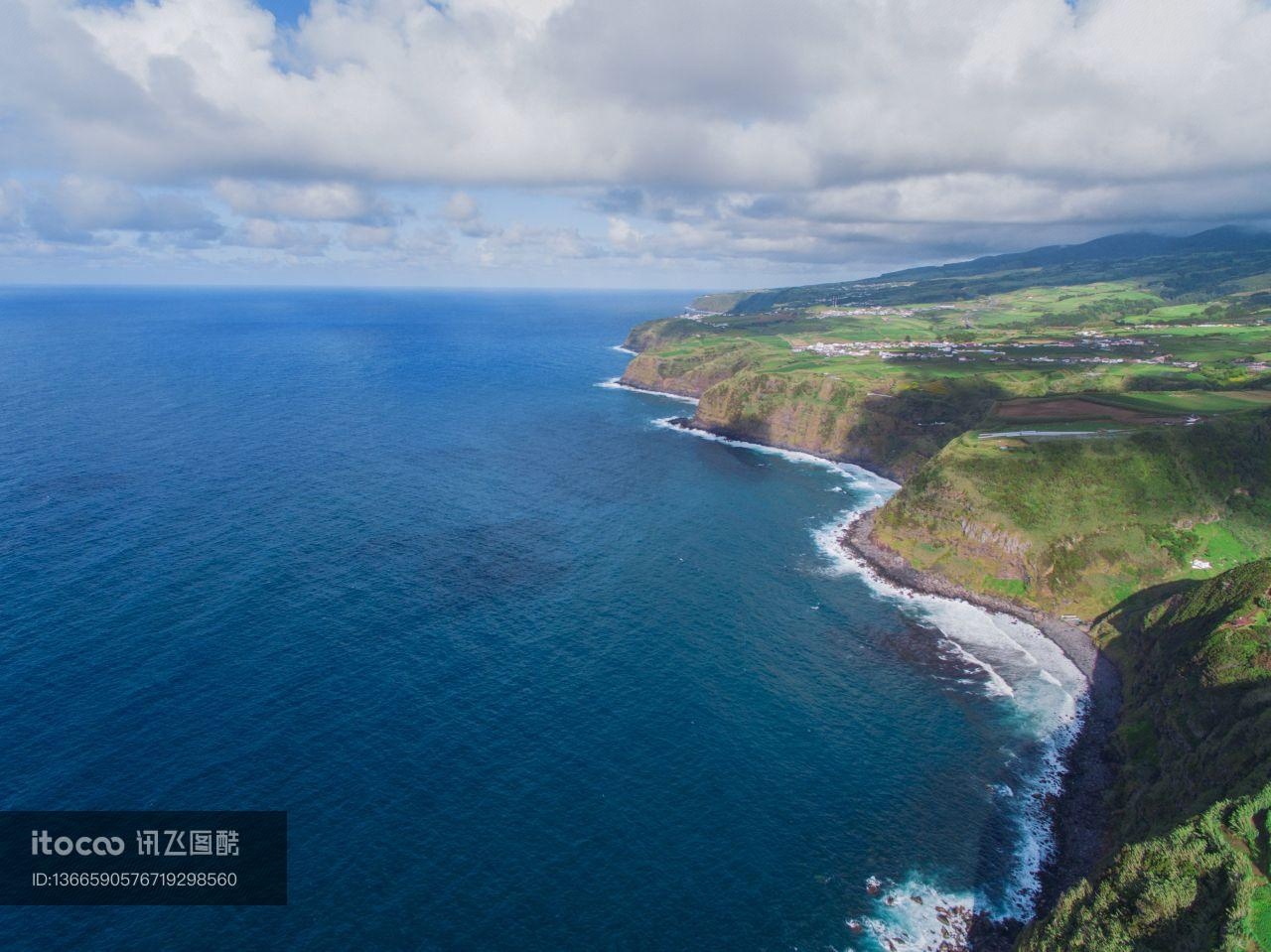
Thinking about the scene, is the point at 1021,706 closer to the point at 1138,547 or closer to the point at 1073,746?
the point at 1073,746

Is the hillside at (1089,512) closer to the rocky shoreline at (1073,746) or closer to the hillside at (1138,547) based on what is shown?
the hillside at (1138,547)

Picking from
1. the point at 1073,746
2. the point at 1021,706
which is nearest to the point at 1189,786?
the point at 1073,746

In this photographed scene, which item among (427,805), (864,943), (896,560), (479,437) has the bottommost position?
(864,943)

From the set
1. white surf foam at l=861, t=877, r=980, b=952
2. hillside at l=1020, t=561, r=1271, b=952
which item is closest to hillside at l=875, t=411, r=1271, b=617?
hillside at l=1020, t=561, r=1271, b=952

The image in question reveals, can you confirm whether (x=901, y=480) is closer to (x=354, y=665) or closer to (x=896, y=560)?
(x=896, y=560)

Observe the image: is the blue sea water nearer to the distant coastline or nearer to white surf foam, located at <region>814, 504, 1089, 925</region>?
white surf foam, located at <region>814, 504, 1089, 925</region>

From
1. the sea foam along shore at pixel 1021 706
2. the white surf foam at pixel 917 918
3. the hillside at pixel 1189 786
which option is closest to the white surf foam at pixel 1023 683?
the sea foam along shore at pixel 1021 706

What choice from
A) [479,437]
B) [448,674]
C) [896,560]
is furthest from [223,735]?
[479,437]
